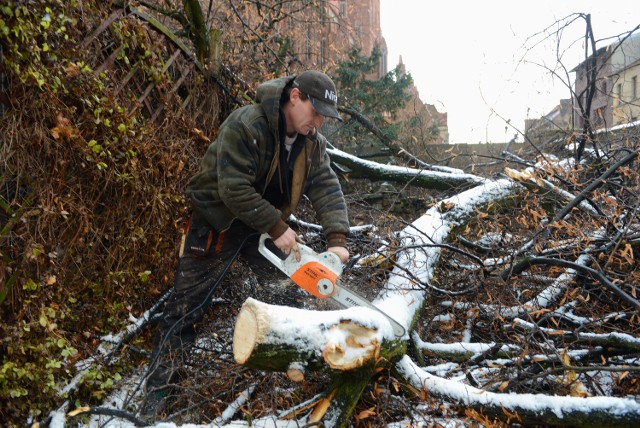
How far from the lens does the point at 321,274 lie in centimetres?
249

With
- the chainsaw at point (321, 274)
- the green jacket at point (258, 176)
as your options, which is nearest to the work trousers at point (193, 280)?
the green jacket at point (258, 176)

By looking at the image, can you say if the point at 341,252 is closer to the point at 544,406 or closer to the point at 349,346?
the point at 349,346

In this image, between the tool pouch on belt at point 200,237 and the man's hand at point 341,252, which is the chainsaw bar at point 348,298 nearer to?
the man's hand at point 341,252

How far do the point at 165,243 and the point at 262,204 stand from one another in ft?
4.32

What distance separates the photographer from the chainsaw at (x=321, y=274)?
8.03 ft

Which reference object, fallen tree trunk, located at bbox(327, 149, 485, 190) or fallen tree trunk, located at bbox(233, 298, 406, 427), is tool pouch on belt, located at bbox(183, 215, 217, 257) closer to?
fallen tree trunk, located at bbox(233, 298, 406, 427)

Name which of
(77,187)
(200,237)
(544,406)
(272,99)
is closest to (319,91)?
(272,99)

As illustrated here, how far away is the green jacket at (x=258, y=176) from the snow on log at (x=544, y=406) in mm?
1159

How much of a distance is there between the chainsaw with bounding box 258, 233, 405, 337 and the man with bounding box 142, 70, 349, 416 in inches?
2.6

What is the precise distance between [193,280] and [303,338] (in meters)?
1.32

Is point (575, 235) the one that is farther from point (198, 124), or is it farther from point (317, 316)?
point (198, 124)

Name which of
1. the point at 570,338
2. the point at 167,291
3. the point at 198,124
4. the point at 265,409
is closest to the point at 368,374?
the point at 265,409

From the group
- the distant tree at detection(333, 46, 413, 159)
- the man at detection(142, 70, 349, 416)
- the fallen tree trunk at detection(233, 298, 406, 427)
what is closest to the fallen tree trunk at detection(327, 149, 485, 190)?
the man at detection(142, 70, 349, 416)

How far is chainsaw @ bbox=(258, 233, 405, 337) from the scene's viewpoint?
2.45 meters
